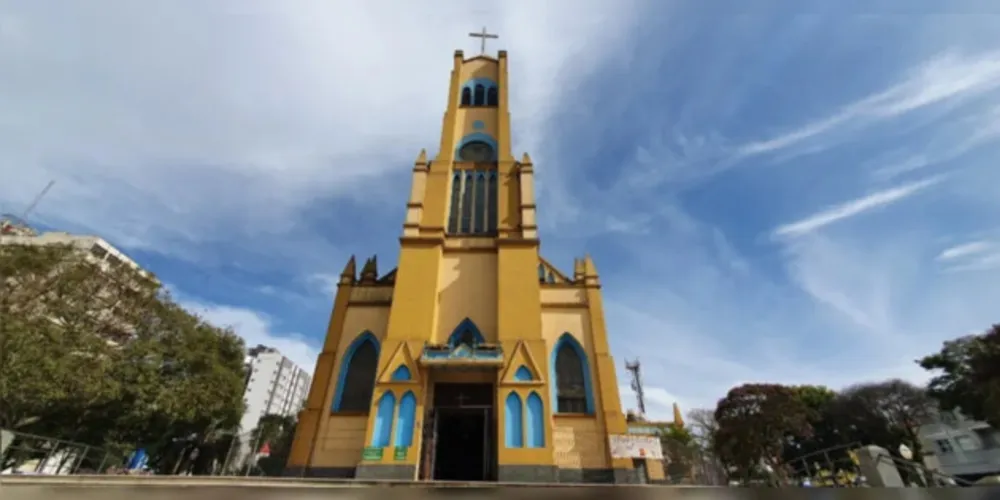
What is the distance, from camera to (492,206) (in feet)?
62.5

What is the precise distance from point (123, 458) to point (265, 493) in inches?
1142

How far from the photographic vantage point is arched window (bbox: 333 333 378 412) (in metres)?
14.8

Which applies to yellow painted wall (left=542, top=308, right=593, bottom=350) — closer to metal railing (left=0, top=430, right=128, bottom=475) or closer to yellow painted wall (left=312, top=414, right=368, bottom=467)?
yellow painted wall (left=312, top=414, right=368, bottom=467)

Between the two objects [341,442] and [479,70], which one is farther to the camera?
[479,70]

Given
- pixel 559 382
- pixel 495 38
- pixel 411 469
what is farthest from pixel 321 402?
pixel 495 38

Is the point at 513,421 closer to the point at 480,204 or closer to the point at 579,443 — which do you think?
the point at 579,443

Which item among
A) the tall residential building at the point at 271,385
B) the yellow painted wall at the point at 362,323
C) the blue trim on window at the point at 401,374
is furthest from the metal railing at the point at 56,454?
the tall residential building at the point at 271,385

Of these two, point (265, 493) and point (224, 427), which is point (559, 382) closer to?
point (265, 493)

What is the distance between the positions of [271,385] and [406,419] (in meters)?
84.3

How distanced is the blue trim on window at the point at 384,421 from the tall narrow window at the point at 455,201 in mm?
7659

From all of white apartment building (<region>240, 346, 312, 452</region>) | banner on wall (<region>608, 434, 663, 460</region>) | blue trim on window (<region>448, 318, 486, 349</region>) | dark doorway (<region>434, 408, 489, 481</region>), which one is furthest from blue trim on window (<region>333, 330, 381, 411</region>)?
white apartment building (<region>240, 346, 312, 452</region>)

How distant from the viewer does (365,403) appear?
48.6 ft

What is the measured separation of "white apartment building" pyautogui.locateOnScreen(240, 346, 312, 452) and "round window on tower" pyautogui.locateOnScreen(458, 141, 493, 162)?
7183cm

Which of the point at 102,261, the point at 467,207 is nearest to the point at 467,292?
the point at 467,207
